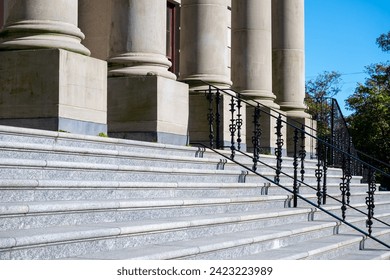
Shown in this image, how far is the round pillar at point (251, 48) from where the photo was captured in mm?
18750

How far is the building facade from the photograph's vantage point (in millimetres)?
10648

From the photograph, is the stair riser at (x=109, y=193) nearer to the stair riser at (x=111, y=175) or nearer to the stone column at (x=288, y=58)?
the stair riser at (x=111, y=175)

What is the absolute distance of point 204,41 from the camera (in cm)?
1587

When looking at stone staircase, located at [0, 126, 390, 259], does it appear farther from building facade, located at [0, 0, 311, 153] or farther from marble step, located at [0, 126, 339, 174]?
building facade, located at [0, 0, 311, 153]

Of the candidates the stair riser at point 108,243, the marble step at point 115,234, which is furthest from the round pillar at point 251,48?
the stair riser at point 108,243

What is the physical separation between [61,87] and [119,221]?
10.4ft

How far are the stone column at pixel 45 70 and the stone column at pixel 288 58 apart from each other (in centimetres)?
1105

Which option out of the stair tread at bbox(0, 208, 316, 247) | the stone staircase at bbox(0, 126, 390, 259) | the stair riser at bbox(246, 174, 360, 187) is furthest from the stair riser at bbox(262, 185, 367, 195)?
the stair tread at bbox(0, 208, 316, 247)

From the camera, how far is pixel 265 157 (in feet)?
50.0

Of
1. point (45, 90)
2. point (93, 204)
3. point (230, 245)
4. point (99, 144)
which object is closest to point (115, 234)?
point (93, 204)

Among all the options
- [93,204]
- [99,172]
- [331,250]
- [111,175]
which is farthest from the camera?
[331,250]

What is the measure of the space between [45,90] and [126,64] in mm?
2978

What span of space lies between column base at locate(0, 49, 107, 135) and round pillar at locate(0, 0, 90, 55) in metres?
0.13

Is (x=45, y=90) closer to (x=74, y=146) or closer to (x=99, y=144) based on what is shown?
(x=99, y=144)
